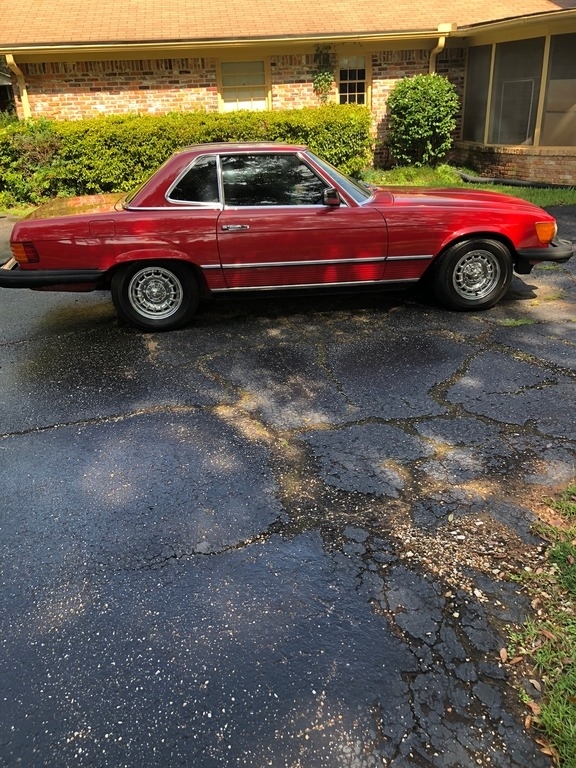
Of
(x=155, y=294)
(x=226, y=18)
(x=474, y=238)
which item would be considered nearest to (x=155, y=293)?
(x=155, y=294)

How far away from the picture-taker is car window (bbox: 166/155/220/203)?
207 inches

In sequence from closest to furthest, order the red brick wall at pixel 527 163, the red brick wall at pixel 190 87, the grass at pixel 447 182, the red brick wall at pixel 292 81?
the grass at pixel 447 182 < the red brick wall at pixel 527 163 < the red brick wall at pixel 190 87 < the red brick wall at pixel 292 81

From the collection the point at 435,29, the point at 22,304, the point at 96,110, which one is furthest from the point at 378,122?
the point at 22,304

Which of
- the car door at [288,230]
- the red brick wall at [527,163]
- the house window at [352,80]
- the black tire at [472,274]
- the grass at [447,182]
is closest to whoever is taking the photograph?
the car door at [288,230]

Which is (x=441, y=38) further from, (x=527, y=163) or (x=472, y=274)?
(x=472, y=274)

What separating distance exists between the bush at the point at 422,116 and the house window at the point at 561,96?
6.54 ft

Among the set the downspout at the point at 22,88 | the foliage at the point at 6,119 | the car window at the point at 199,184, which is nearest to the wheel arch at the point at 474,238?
the car window at the point at 199,184

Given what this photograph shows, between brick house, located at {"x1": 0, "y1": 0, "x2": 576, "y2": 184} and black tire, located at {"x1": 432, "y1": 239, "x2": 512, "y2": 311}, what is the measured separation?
8.11 m

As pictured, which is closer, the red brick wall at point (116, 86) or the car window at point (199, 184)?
the car window at point (199, 184)

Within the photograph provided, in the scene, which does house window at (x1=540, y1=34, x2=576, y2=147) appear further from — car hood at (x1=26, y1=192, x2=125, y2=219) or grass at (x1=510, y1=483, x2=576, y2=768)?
grass at (x1=510, y1=483, x2=576, y2=768)

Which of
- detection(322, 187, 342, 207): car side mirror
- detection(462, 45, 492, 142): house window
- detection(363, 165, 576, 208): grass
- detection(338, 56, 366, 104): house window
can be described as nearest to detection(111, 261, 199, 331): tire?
detection(322, 187, 342, 207): car side mirror

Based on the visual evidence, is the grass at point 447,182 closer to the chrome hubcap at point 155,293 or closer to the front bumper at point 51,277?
the chrome hubcap at point 155,293

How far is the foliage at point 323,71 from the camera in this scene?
529 inches

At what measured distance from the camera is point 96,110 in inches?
523
